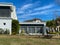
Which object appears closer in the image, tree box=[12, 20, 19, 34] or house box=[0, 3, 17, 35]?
house box=[0, 3, 17, 35]

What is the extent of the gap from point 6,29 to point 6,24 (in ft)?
3.63

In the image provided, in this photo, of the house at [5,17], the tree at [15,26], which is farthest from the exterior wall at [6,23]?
the tree at [15,26]

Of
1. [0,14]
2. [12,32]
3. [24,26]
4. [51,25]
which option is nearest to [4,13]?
[0,14]

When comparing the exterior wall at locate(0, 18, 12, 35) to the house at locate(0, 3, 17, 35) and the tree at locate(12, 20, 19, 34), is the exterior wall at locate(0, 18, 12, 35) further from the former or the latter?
the tree at locate(12, 20, 19, 34)

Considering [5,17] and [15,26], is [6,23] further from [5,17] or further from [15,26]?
[15,26]

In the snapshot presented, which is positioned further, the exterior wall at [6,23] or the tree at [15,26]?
the tree at [15,26]

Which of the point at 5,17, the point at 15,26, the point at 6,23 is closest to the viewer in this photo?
the point at 6,23

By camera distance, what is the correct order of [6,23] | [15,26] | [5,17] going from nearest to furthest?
[6,23]
[5,17]
[15,26]

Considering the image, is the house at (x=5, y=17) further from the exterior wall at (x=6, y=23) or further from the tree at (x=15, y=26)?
the tree at (x=15, y=26)

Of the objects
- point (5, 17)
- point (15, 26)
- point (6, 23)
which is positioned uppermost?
point (5, 17)

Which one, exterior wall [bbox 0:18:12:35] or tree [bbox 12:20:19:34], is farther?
tree [bbox 12:20:19:34]


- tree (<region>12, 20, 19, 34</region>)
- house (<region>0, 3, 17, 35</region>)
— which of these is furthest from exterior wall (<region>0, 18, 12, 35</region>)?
tree (<region>12, 20, 19, 34</region>)

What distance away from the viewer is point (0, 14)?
162 feet

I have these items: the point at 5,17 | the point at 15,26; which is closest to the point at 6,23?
the point at 5,17
